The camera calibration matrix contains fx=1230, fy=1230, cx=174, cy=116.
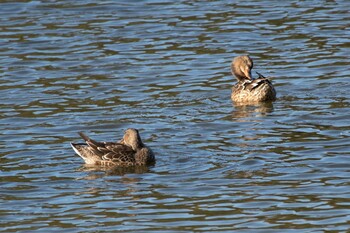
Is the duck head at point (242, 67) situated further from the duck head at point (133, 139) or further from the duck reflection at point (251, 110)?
the duck head at point (133, 139)

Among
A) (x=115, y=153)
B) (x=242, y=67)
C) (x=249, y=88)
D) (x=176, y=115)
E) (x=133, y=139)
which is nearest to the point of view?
(x=115, y=153)

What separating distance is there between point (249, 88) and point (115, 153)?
4178 millimetres

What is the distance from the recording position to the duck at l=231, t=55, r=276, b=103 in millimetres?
18484

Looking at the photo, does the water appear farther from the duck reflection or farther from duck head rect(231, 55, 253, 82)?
duck head rect(231, 55, 253, 82)

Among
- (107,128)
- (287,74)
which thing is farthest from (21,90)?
(287,74)

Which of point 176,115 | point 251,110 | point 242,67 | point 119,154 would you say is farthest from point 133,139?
point 242,67

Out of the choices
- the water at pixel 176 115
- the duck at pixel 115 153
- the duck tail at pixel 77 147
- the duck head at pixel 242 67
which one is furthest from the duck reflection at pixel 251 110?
the duck tail at pixel 77 147

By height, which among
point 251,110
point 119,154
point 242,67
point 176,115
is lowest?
point 251,110

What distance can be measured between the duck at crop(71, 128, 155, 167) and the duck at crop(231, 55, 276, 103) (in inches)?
146

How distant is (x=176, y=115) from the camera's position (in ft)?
57.5

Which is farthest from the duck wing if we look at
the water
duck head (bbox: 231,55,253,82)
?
duck head (bbox: 231,55,253,82)

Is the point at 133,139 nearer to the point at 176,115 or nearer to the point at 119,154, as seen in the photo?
the point at 119,154

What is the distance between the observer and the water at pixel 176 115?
41.5ft

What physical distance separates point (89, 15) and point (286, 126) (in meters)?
8.93
